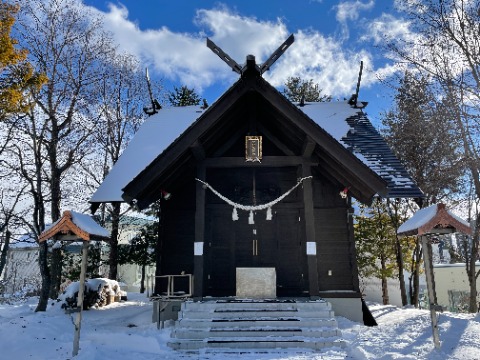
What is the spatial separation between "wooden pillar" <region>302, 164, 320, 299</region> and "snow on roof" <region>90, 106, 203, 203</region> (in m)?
5.32

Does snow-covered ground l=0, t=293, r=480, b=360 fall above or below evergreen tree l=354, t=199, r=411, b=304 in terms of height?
below

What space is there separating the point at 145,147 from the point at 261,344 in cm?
942

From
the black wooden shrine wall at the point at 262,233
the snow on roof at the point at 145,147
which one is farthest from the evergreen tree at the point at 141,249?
the black wooden shrine wall at the point at 262,233

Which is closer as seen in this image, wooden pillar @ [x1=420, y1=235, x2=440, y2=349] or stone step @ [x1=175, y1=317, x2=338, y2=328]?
wooden pillar @ [x1=420, y1=235, x2=440, y2=349]

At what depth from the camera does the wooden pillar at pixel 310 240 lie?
9.49m

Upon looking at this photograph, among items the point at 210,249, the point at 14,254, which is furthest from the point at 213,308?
the point at 14,254

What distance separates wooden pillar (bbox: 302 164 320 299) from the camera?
949cm

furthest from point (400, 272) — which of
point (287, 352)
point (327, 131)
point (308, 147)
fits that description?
point (287, 352)

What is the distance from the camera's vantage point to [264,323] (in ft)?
26.2

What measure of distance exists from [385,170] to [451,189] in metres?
8.92

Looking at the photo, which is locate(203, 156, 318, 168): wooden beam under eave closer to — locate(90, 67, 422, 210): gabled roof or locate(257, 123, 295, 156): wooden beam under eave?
locate(90, 67, 422, 210): gabled roof

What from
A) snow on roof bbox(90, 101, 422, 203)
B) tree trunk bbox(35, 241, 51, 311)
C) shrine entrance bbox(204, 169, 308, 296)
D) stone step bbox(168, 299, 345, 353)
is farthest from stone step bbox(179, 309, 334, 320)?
tree trunk bbox(35, 241, 51, 311)

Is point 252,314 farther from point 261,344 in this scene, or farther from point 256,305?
point 261,344

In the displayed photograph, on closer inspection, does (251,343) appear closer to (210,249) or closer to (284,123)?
(210,249)
